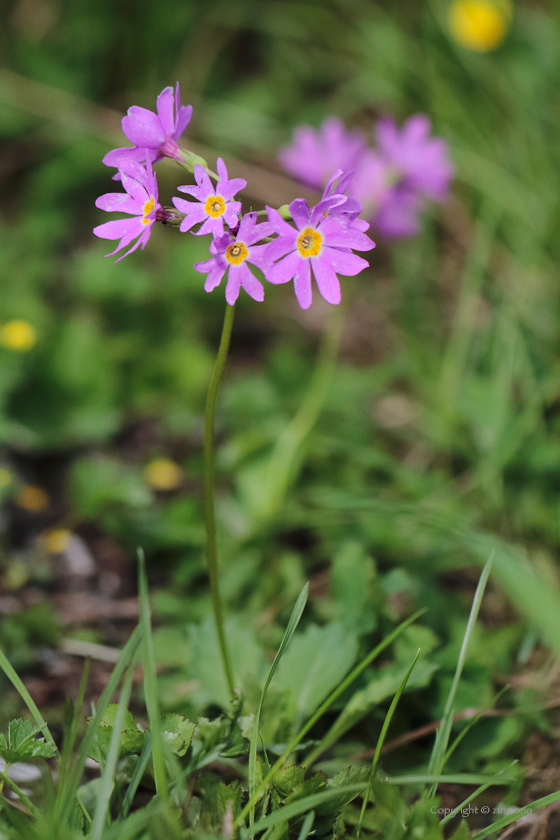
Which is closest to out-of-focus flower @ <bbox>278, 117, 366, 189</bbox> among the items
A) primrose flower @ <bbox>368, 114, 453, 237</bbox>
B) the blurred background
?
primrose flower @ <bbox>368, 114, 453, 237</bbox>

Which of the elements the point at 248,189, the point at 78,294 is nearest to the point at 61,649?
the point at 78,294

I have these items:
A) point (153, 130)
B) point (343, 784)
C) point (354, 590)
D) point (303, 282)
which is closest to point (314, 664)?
point (354, 590)

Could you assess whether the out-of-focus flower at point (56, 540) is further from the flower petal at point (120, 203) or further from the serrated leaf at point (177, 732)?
the flower petal at point (120, 203)

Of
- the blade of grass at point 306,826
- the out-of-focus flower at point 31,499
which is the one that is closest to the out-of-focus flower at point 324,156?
the out-of-focus flower at point 31,499

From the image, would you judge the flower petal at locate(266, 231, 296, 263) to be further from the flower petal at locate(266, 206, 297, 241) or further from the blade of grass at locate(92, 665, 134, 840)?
the blade of grass at locate(92, 665, 134, 840)

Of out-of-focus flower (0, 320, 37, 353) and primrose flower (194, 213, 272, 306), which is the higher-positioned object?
primrose flower (194, 213, 272, 306)

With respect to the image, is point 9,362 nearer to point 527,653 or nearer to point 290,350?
point 290,350
